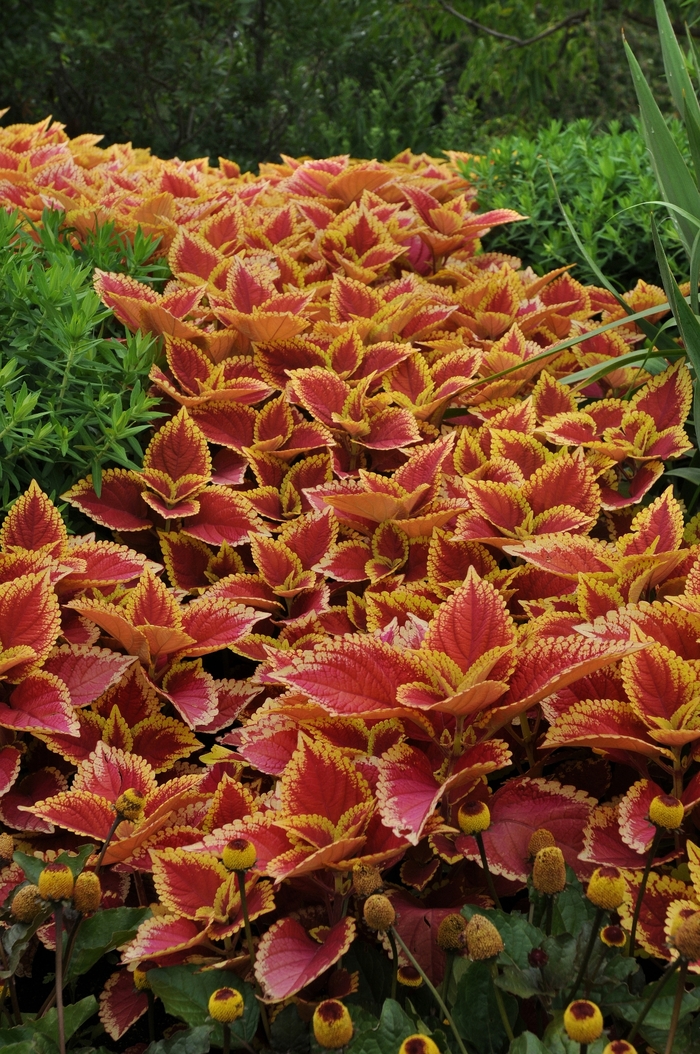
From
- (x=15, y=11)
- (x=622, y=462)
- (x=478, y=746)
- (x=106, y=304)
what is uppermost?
(x=15, y=11)

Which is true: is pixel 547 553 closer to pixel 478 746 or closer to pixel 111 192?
pixel 478 746

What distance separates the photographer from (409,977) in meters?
1.05

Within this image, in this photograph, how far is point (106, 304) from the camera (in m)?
2.12

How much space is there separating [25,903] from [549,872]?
1.81 ft

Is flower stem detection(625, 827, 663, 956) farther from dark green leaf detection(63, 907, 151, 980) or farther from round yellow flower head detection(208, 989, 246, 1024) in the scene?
dark green leaf detection(63, 907, 151, 980)

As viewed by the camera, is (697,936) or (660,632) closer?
(697,936)

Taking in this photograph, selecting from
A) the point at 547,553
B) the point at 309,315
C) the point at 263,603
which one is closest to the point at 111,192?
the point at 309,315

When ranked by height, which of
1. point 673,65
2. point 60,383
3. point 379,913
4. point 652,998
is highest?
point 673,65

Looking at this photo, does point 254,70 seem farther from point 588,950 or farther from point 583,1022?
point 583,1022

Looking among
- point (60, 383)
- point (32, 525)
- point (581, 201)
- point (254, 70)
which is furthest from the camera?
point (254, 70)

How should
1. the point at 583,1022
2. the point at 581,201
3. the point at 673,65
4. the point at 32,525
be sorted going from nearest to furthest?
the point at 583,1022, the point at 32,525, the point at 673,65, the point at 581,201

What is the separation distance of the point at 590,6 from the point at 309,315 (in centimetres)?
548

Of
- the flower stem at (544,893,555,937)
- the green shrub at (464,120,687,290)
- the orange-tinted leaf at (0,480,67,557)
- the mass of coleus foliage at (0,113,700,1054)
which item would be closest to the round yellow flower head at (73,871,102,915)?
the mass of coleus foliage at (0,113,700,1054)

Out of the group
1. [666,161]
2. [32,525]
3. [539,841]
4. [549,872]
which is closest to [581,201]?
[666,161]
